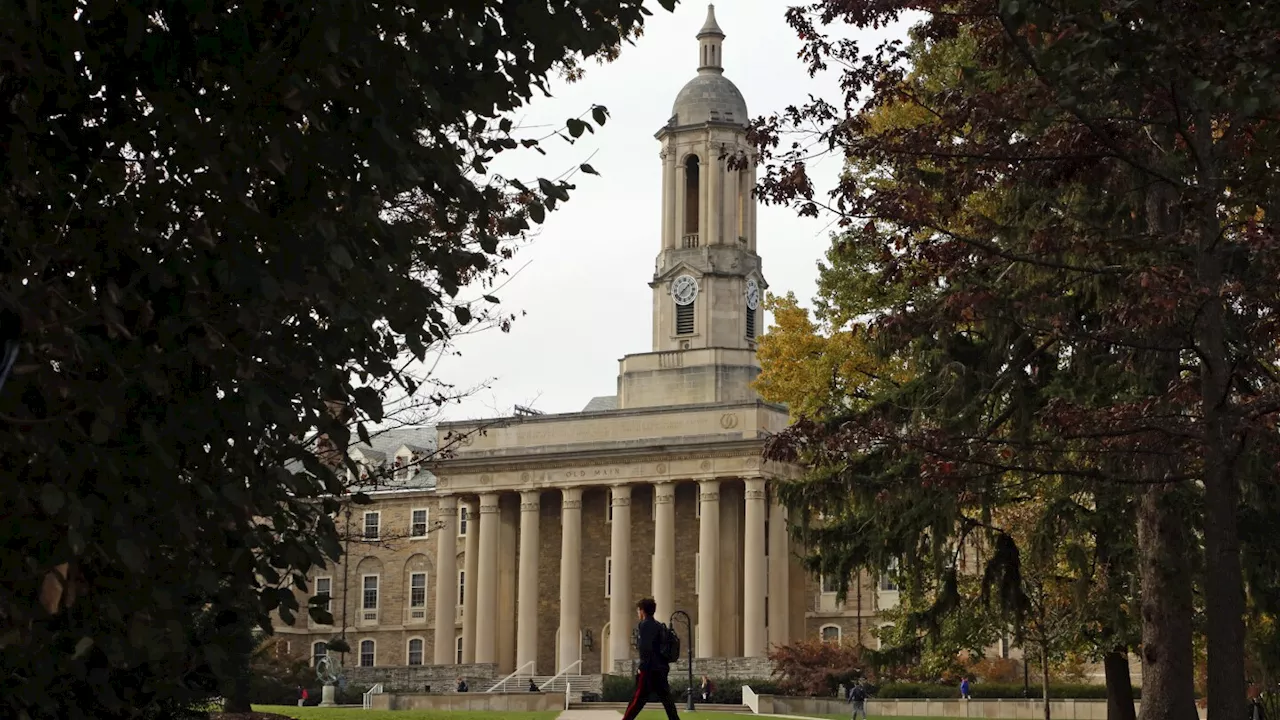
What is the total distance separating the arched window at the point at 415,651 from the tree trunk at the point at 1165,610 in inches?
2742

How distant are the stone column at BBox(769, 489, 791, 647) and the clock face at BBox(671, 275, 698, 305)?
37.4 ft

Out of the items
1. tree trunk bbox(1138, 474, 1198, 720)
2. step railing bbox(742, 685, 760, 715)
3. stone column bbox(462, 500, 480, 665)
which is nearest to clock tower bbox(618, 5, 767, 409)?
stone column bbox(462, 500, 480, 665)

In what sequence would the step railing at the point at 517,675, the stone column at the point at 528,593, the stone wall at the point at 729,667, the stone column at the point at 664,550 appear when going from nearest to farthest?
the stone wall at the point at 729,667
the stone column at the point at 664,550
the step railing at the point at 517,675
the stone column at the point at 528,593

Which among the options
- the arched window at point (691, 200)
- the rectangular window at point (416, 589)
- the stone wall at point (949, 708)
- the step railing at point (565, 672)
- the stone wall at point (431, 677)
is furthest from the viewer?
the rectangular window at point (416, 589)

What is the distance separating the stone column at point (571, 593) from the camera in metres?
75.2

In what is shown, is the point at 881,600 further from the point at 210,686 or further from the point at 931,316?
the point at 210,686

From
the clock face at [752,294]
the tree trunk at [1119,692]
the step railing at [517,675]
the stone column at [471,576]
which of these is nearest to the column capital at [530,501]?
the stone column at [471,576]

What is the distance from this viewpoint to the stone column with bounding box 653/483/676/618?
238ft

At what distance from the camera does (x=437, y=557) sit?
276ft

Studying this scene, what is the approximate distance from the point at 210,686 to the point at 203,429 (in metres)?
2.57

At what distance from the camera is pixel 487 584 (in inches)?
3061

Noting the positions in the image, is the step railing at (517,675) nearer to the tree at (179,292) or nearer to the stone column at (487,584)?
the stone column at (487,584)

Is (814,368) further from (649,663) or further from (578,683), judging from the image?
(578,683)

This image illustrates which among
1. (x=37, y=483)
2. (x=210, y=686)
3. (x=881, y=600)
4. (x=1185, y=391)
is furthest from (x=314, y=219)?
(x=881, y=600)
